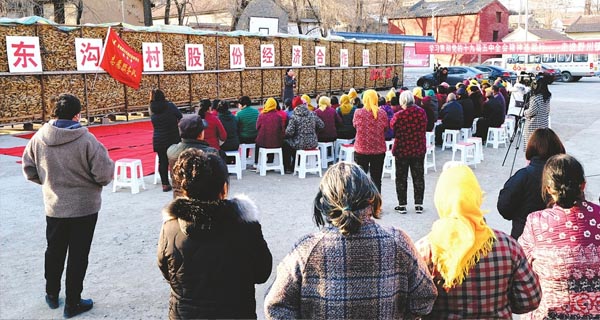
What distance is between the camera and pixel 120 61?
1276cm

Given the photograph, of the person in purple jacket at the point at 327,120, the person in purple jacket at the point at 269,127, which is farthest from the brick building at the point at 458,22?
the person in purple jacket at the point at 269,127

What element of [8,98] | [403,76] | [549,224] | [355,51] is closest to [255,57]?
[355,51]

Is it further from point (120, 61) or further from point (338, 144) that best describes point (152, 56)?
point (338, 144)

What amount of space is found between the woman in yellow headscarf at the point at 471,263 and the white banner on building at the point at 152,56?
46.8 feet

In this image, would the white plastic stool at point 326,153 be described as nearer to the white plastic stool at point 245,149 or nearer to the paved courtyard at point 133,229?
the paved courtyard at point 133,229

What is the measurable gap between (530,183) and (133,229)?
14.1 feet

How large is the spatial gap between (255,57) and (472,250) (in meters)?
17.9

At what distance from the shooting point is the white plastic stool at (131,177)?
788cm

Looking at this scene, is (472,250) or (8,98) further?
(8,98)

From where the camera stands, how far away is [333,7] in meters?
40.7

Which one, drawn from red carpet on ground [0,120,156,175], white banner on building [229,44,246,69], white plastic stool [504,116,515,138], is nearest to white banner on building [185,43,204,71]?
white banner on building [229,44,246,69]

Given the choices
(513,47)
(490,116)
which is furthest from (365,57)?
(490,116)

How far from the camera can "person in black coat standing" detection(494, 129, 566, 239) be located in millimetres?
3814

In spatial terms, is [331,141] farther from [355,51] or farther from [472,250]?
[355,51]
